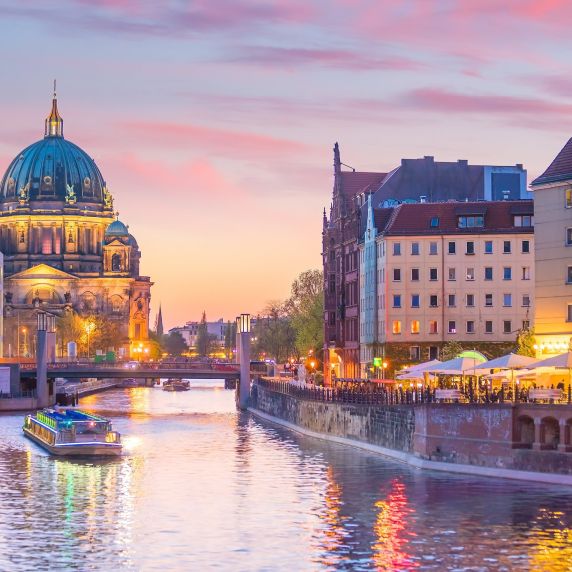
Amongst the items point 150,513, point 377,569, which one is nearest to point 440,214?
point 150,513

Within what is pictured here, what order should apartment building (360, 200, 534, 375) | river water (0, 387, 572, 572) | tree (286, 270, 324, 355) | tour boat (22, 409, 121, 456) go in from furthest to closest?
tree (286, 270, 324, 355) → apartment building (360, 200, 534, 375) → tour boat (22, 409, 121, 456) → river water (0, 387, 572, 572)

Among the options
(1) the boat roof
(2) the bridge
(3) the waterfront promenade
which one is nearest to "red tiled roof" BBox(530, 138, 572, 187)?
(3) the waterfront promenade

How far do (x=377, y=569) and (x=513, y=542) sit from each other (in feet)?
21.3

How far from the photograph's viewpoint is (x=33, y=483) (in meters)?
70.5

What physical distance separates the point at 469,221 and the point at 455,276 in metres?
4.43

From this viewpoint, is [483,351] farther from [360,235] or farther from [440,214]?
[360,235]

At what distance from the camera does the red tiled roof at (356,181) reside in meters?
149

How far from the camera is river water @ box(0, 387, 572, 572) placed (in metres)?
47.8

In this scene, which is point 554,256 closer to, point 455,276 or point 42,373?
point 455,276

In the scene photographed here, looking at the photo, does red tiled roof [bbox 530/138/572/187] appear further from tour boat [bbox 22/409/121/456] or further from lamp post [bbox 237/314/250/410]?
lamp post [bbox 237/314/250/410]

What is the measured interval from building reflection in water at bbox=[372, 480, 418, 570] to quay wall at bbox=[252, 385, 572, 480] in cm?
375

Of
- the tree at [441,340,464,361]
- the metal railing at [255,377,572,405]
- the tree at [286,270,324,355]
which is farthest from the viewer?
the tree at [286,270,324,355]

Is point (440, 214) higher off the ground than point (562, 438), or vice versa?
point (440, 214)

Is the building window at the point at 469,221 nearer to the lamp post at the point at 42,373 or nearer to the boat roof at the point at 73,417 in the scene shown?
the boat roof at the point at 73,417
